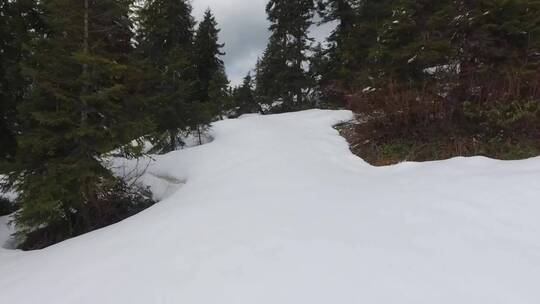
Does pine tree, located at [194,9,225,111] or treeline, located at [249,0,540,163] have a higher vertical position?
pine tree, located at [194,9,225,111]

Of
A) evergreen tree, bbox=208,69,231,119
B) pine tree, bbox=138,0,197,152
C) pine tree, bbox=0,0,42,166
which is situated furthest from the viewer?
evergreen tree, bbox=208,69,231,119

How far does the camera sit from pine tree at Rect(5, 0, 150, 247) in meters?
6.20

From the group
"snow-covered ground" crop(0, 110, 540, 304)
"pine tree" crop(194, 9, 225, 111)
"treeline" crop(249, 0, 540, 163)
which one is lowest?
"snow-covered ground" crop(0, 110, 540, 304)

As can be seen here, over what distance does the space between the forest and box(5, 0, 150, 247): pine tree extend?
0.03 meters

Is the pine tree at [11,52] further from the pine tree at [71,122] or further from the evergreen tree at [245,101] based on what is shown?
the evergreen tree at [245,101]

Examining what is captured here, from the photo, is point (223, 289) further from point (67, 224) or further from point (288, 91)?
point (288, 91)

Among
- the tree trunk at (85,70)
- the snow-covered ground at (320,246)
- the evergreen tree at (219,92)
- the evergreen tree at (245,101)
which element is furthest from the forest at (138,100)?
the evergreen tree at (245,101)

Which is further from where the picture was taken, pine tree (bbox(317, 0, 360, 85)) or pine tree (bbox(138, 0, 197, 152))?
pine tree (bbox(317, 0, 360, 85))

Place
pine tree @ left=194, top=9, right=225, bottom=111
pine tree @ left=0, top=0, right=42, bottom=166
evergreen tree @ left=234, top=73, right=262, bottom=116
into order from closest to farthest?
pine tree @ left=0, top=0, right=42, bottom=166 → pine tree @ left=194, top=9, right=225, bottom=111 → evergreen tree @ left=234, top=73, right=262, bottom=116

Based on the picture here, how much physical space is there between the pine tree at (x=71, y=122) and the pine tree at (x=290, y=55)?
13.4 meters

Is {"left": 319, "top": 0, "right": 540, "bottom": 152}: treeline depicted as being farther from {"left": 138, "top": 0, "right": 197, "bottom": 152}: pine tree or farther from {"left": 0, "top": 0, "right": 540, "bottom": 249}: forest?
{"left": 138, "top": 0, "right": 197, "bottom": 152}: pine tree

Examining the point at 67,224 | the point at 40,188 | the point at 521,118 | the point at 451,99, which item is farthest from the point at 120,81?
the point at 521,118

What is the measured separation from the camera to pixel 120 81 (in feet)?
24.4

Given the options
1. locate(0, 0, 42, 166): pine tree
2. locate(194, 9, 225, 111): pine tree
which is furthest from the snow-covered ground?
locate(194, 9, 225, 111): pine tree
